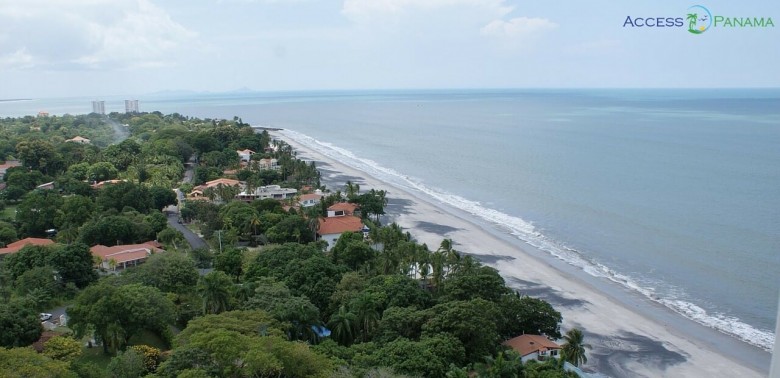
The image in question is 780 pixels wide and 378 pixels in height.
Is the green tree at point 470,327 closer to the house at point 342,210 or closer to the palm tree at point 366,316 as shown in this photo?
the palm tree at point 366,316

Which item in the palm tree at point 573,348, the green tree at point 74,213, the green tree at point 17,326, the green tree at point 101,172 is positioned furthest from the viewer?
the green tree at point 101,172

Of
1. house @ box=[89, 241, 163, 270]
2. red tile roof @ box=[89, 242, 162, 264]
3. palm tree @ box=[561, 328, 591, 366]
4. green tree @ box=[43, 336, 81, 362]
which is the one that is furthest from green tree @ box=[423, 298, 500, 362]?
red tile roof @ box=[89, 242, 162, 264]

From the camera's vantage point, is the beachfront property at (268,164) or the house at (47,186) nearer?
the house at (47,186)

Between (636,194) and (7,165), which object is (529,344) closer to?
(636,194)

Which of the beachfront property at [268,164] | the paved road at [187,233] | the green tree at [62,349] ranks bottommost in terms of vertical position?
the paved road at [187,233]

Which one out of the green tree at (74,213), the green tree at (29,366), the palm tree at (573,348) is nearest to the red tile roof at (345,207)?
the green tree at (74,213)

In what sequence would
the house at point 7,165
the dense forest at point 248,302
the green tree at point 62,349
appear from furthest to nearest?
the house at point 7,165 → the green tree at point 62,349 → the dense forest at point 248,302
